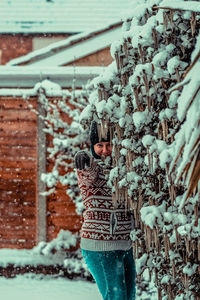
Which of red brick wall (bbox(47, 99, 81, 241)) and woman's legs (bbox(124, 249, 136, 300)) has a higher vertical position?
red brick wall (bbox(47, 99, 81, 241))

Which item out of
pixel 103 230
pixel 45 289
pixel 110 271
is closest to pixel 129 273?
pixel 110 271

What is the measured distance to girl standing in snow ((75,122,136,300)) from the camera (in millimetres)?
2807

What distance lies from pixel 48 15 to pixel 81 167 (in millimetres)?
9933

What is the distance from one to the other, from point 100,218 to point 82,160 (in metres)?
0.38

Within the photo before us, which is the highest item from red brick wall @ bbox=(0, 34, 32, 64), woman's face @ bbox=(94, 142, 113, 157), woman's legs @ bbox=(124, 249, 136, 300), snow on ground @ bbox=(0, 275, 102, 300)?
red brick wall @ bbox=(0, 34, 32, 64)

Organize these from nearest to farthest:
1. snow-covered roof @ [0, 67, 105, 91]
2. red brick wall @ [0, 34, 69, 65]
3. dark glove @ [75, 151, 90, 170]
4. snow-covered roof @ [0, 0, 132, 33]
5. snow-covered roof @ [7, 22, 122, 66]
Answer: dark glove @ [75, 151, 90, 170] → snow-covered roof @ [0, 67, 105, 91] → snow-covered roof @ [7, 22, 122, 66] → snow-covered roof @ [0, 0, 132, 33] → red brick wall @ [0, 34, 69, 65]

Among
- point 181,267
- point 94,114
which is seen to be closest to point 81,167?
point 94,114

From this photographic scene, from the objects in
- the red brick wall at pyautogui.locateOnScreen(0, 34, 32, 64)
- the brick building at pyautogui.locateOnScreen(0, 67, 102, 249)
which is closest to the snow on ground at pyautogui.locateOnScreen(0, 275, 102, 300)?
the brick building at pyautogui.locateOnScreen(0, 67, 102, 249)

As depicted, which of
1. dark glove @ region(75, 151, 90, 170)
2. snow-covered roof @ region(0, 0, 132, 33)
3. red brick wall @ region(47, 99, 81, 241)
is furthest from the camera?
snow-covered roof @ region(0, 0, 132, 33)

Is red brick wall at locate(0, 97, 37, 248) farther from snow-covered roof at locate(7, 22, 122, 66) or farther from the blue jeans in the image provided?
the blue jeans

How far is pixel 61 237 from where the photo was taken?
5590 millimetres

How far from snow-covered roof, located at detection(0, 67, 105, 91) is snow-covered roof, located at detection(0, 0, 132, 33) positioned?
19.7 feet

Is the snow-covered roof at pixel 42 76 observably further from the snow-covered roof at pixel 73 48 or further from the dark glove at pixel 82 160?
the dark glove at pixel 82 160

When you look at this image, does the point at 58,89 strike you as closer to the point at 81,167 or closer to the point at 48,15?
the point at 81,167
